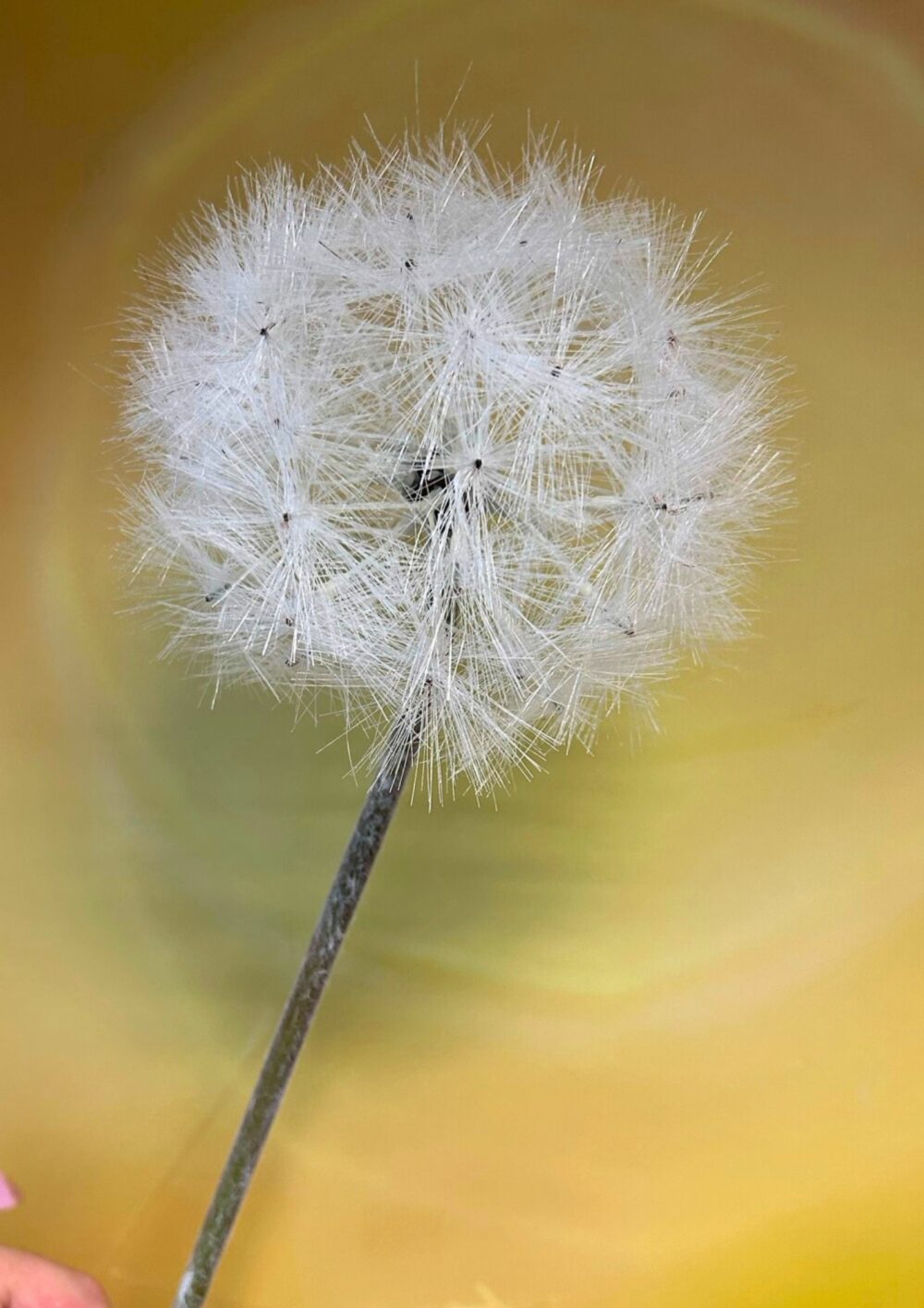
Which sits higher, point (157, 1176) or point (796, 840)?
point (796, 840)

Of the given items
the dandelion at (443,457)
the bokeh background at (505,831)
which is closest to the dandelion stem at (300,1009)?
the dandelion at (443,457)

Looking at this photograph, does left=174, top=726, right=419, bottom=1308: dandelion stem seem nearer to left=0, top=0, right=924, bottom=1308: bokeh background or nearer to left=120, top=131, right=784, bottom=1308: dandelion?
left=120, top=131, right=784, bottom=1308: dandelion

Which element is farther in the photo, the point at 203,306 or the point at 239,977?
the point at 239,977

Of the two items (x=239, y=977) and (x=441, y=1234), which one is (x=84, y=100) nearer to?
(x=239, y=977)

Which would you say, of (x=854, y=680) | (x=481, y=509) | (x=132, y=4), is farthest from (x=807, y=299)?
(x=132, y=4)

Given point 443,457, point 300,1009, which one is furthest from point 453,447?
point 300,1009

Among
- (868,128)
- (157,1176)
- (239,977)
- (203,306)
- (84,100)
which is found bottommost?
(157,1176)

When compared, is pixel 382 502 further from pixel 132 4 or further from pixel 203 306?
pixel 132 4
